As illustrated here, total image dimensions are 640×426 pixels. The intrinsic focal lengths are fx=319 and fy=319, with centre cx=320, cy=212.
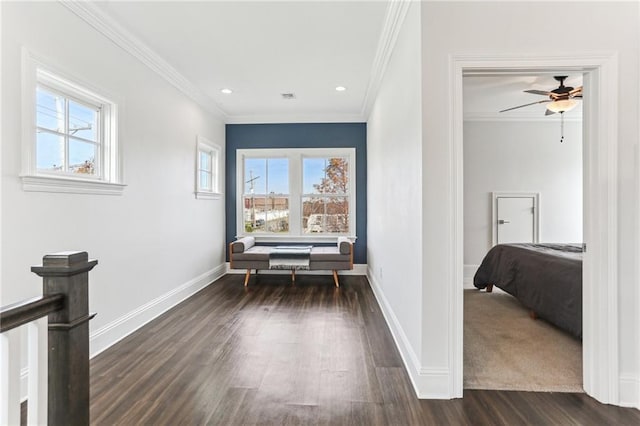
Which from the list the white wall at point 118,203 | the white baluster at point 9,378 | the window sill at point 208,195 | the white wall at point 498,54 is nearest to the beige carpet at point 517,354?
the white wall at point 498,54

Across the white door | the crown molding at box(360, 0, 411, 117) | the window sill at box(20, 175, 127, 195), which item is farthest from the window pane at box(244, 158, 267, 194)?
the white door

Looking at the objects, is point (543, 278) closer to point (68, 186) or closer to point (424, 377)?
point (424, 377)

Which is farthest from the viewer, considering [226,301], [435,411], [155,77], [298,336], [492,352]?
[226,301]

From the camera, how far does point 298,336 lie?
2855 mm

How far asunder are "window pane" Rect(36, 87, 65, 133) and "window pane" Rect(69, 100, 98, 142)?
0.08m

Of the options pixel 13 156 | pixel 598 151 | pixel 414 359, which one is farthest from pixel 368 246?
pixel 13 156

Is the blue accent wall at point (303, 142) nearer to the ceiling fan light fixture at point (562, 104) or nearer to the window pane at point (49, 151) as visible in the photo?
the ceiling fan light fixture at point (562, 104)

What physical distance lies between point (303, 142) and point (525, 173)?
3.58m

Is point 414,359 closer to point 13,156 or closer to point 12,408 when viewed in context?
point 12,408

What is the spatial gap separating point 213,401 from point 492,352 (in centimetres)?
207

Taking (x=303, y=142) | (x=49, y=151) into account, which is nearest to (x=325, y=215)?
(x=303, y=142)

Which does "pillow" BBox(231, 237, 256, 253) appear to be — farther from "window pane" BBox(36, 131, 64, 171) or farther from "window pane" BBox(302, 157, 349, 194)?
"window pane" BBox(36, 131, 64, 171)

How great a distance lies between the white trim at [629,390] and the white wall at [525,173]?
3.21 meters

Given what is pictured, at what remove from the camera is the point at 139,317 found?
3.06 m
